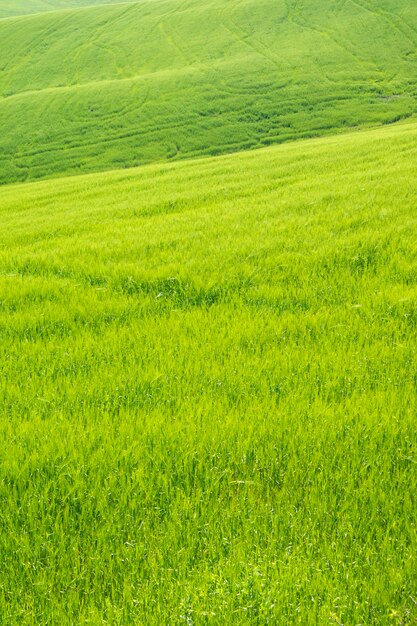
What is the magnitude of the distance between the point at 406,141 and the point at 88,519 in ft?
69.3

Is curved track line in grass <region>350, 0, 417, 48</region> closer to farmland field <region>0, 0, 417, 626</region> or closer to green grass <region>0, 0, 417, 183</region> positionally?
green grass <region>0, 0, 417, 183</region>

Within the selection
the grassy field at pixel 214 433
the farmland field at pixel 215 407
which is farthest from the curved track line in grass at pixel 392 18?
the grassy field at pixel 214 433

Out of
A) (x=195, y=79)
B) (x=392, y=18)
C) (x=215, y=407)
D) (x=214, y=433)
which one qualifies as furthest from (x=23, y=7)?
(x=214, y=433)

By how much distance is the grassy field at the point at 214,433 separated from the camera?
2602 mm

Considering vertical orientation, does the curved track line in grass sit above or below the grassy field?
above

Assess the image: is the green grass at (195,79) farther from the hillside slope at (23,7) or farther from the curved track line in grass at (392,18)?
the hillside slope at (23,7)

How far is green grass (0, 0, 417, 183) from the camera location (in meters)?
48.1

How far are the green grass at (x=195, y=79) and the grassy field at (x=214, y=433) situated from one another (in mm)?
40063

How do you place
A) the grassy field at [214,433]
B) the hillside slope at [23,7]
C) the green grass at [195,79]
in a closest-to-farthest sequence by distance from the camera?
the grassy field at [214,433] → the green grass at [195,79] → the hillside slope at [23,7]

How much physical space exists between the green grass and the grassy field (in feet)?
131

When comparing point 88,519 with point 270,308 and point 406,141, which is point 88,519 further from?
point 406,141

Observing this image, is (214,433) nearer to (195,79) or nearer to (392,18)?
(195,79)

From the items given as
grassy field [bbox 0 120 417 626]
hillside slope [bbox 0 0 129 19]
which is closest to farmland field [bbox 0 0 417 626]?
grassy field [bbox 0 120 417 626]

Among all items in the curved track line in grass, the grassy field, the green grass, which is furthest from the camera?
the curved track line in grass
